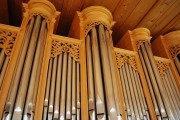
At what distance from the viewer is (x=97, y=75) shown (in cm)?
276

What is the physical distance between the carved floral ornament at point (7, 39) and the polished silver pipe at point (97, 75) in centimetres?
125

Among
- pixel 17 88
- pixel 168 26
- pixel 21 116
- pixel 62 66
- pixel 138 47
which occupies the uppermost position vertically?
pixel 168 26

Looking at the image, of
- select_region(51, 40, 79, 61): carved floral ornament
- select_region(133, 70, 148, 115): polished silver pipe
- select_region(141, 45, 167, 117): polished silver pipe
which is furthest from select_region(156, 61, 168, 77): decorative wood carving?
select_region(51, 40, 79, 61): carved floral ornament

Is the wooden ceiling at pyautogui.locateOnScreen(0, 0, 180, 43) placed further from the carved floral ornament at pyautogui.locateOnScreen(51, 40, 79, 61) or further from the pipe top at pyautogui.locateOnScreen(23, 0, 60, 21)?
the carved floral ornament at pyautogui.locateOnScreen(51, 40, 79, 61)

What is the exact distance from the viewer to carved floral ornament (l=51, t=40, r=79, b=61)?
3117mm

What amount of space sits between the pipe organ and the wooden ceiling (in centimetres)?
36

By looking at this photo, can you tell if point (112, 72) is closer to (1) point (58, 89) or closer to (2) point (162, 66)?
(1) point (58, 89)

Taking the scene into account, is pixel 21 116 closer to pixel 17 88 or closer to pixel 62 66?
pixel 17 88

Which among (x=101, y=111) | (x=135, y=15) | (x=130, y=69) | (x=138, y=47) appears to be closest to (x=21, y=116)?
(x=101, y=111)

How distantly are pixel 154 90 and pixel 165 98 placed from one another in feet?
0.68

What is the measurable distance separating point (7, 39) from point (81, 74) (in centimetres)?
124

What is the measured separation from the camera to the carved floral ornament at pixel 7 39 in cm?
283

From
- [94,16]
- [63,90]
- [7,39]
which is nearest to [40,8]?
[7,39]

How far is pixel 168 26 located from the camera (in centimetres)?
452
